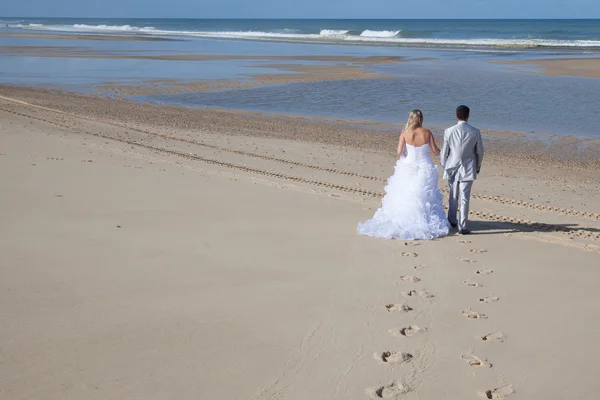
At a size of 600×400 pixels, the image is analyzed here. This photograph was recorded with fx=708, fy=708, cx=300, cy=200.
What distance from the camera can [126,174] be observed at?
10867mm

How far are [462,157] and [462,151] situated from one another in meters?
0.08

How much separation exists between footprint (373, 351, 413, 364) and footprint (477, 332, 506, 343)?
656mm

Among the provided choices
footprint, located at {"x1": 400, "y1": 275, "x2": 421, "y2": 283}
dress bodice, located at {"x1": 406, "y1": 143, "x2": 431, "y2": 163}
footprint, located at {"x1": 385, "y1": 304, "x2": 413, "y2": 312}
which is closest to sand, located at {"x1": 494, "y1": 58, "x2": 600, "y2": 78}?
dress bodice, located at {"x1": 406, "y1": 143, "x2": 431, "y2": 163}

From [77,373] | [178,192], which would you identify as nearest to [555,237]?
[178,192]

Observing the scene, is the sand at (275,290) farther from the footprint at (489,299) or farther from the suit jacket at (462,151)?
the suit jacket at (462,151)

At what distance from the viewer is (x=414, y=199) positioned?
818 centimetres

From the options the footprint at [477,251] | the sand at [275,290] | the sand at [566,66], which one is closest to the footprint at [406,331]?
the sand at [275,290]

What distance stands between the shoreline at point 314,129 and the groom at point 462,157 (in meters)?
4.95

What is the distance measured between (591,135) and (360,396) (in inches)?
549

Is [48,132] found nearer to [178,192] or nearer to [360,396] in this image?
[178,192]

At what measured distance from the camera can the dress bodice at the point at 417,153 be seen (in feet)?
26.8

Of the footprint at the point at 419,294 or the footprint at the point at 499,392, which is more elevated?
the footprint at the point at 499,392

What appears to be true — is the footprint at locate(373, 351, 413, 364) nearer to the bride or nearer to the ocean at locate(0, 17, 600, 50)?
the bride

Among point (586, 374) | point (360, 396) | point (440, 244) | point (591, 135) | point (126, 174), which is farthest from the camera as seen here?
point (591, 135)
